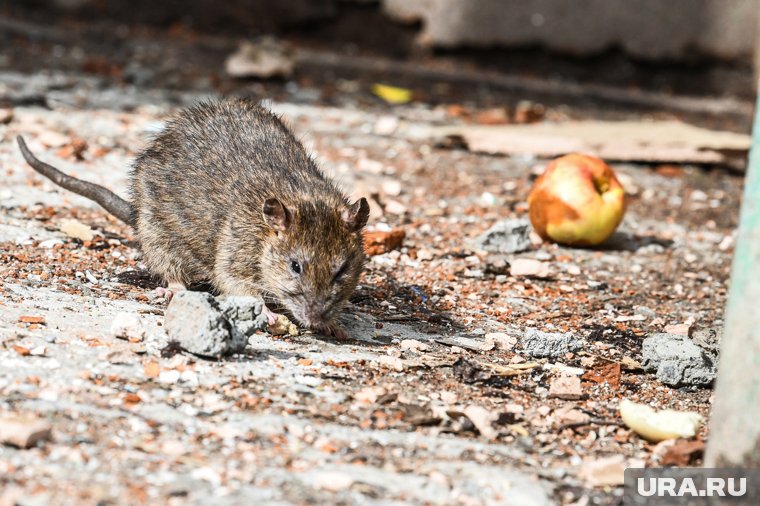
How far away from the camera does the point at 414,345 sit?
4961 millimetres

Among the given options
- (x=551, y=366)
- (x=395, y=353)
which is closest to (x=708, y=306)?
(x=551, y=366)

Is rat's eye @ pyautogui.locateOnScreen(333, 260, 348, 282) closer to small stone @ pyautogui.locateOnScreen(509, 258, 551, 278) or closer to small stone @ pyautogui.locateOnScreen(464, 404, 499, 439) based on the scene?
small stone @ pyautogui.locateOnScreen(464, 404, 499, 439)

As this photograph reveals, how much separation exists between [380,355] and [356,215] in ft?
2.36

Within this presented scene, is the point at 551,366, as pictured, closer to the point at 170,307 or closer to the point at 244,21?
the point at 170,307

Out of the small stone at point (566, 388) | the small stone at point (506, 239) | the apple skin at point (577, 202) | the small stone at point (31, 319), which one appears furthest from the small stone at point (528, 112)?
the small stone at point (31, 319)

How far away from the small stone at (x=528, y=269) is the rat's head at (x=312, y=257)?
147 centimetres

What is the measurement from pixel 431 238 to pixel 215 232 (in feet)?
6.37

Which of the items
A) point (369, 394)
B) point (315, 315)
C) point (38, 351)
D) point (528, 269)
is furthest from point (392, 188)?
point (38, 351)

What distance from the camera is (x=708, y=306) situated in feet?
19.9

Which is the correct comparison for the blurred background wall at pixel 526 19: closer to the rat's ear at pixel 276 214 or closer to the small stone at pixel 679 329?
the small stone at pixel 679 329

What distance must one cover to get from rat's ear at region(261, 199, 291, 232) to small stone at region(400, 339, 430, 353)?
807 millimetres

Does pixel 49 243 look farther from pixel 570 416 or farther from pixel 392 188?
pixel 570 416

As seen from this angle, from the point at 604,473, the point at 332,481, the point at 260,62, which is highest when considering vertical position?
the point at 260,62

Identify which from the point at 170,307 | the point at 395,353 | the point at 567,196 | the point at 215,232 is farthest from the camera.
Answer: the point at 567,196
